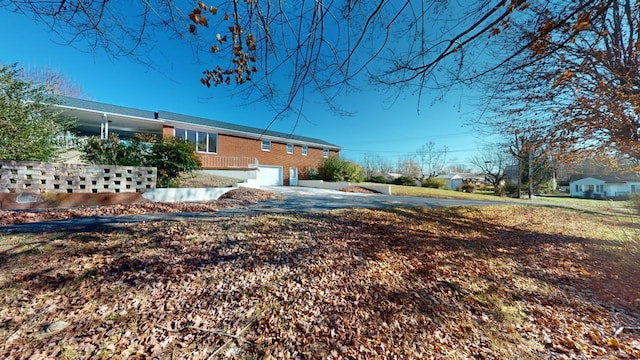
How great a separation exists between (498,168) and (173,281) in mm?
35387

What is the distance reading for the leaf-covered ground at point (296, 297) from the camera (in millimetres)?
1645

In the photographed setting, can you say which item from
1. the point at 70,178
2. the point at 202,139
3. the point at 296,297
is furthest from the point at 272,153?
the point at 296,297

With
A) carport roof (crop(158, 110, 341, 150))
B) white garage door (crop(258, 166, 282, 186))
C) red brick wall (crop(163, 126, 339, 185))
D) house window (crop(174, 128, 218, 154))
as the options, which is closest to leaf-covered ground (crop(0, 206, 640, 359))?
carport roof (crop(158, 110, 341, 150))

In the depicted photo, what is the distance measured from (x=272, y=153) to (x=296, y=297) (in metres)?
16.8

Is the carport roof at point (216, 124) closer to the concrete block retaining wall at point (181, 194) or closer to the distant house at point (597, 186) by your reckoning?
the concrete block retaining wall at point (181, 194)

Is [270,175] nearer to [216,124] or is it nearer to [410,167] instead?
[216,124]

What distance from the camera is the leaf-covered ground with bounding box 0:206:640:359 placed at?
64.7 inches

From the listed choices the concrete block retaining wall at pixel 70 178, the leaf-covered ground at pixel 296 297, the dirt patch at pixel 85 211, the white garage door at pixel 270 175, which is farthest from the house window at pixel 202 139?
the leaf-covered ground at pixel 296 297

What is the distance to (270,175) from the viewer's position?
17.7m

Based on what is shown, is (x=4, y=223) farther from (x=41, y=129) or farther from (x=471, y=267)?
(x=471, y=267)

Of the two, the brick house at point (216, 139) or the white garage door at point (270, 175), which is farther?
the white garage door at point (270, 175)

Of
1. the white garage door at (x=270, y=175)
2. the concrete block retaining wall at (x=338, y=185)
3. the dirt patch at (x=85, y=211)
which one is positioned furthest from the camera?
the white garage door at (x=270, y=175)

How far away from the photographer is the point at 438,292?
8.79ft

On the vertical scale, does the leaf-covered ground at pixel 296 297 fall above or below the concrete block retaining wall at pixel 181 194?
below
